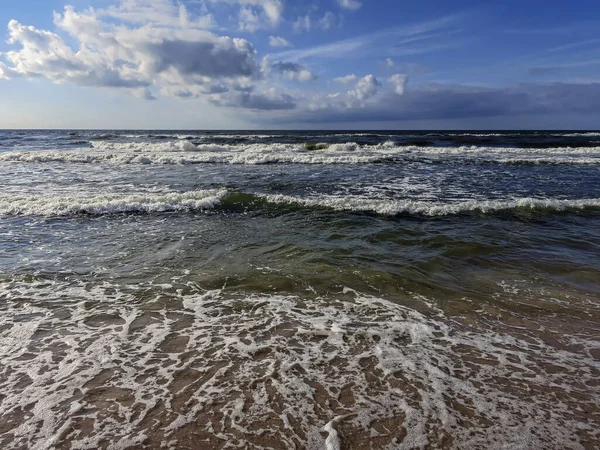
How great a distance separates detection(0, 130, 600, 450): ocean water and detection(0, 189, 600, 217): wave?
127 mm

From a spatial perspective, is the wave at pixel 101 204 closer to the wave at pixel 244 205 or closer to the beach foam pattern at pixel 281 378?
the wave at pixel 244 205

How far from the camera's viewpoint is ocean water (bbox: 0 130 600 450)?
303cm

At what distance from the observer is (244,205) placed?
1195cm

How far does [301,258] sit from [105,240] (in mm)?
4646

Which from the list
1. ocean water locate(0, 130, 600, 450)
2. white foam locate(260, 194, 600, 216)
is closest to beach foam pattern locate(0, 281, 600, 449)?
ocean water locate(0, 130, 600, 450)

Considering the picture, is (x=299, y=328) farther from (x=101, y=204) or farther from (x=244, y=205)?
(x=101, y=204)

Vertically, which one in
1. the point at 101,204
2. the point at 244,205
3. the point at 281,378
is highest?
the point at 101,204

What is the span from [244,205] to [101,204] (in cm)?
438

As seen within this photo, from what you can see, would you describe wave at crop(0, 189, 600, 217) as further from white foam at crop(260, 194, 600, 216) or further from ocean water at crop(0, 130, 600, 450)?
ocean water at crop(0, 130, 600, 450)

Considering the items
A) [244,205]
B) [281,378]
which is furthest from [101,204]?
[281,378]

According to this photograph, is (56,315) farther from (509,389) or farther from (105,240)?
(509,389)

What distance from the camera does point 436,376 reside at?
364 cm

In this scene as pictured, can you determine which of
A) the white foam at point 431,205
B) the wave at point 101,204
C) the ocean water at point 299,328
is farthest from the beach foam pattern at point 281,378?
the white foam at point 431,205

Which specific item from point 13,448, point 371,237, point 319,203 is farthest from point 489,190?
point 13,448
